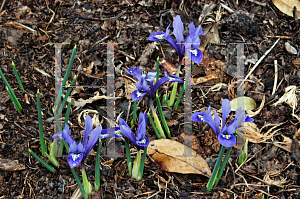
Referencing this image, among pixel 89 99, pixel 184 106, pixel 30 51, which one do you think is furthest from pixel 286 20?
pixel 30 51

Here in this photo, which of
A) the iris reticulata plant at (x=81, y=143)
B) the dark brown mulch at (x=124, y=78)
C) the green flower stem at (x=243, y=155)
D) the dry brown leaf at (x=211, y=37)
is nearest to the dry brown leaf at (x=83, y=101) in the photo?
the dark brown mulch at (x=124, y=78)

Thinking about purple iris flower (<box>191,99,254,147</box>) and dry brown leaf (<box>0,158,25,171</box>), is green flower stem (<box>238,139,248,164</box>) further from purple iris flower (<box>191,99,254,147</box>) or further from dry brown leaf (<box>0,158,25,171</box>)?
dry brown leaf (<box>0,158,25,171</box>)

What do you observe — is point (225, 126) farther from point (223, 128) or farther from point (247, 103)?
point (247, 103)

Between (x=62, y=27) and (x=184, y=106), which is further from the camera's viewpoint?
(x=62, y=27)

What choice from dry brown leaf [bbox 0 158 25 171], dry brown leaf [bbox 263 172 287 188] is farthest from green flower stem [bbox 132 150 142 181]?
dry brown leaf [bbox 263 172 287 188]

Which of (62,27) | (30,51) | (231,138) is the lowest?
(231,138)

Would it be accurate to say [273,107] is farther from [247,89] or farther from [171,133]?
[171,133]
